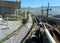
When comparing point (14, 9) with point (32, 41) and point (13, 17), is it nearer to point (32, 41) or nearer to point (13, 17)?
point (13, 17)

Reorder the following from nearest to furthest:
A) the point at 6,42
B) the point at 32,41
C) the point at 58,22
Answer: the point at 32,41
the point at 6,42
the point at 58,22

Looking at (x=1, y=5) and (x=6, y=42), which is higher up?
(x=1, y=5)

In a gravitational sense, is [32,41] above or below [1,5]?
below

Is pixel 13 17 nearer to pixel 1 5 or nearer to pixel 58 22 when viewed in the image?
pixel 1 5

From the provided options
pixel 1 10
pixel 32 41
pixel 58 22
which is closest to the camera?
pixel 32 41

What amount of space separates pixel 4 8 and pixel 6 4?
117 centimetres

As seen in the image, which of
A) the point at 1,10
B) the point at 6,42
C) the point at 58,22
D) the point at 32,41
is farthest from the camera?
the point at 1,10

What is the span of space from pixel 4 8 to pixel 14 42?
3125 cm

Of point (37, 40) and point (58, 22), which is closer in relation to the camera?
point (37, 40)

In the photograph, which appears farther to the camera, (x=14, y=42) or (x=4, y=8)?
(x=4, y=8)

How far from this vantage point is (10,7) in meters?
45.7

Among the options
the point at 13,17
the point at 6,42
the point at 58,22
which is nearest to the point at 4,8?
the point at 13,17

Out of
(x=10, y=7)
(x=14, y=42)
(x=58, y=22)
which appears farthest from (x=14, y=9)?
(x=14, y=42)

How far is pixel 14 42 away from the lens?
14.7m
